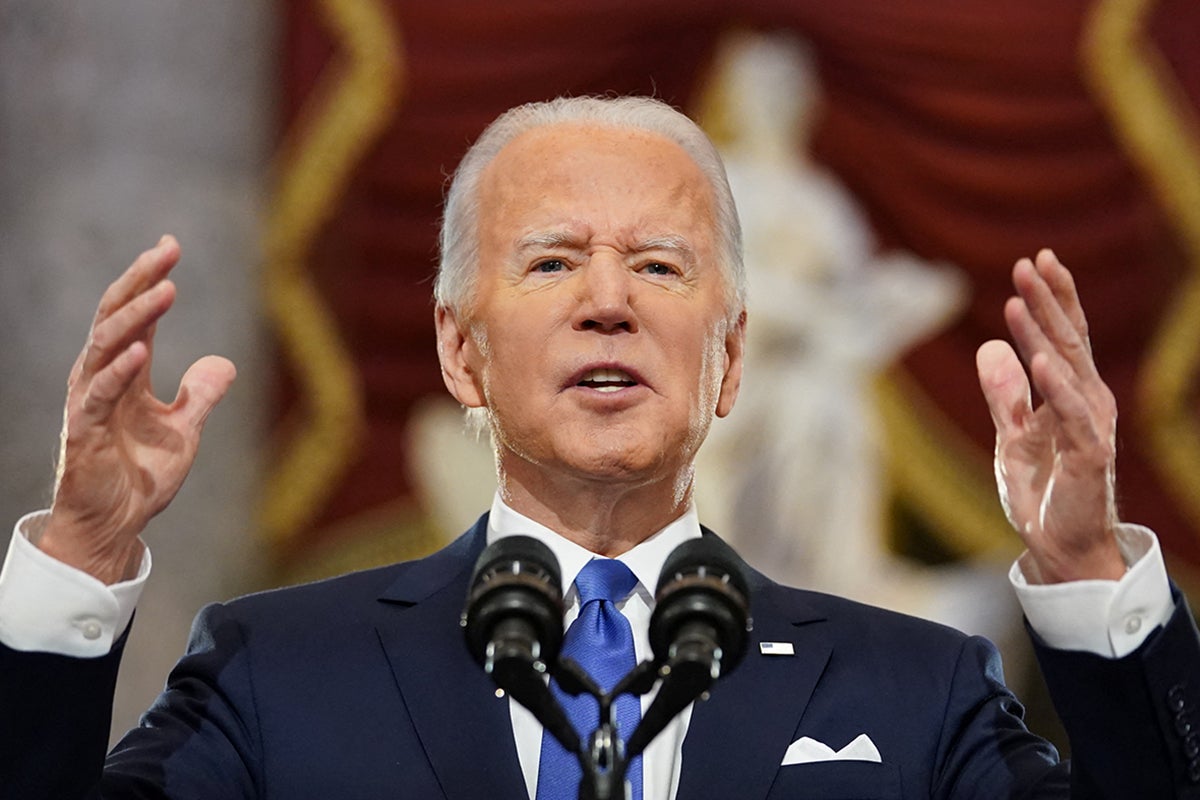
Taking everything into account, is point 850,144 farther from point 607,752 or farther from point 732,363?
point 607,752

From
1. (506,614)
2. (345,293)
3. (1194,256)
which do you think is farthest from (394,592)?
(1194,256)

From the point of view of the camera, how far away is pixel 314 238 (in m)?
4.75

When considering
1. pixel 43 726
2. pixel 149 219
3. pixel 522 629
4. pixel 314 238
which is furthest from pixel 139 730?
pixel 149 219

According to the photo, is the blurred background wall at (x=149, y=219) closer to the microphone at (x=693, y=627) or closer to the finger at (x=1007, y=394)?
the finger at (x=1007, y=394)

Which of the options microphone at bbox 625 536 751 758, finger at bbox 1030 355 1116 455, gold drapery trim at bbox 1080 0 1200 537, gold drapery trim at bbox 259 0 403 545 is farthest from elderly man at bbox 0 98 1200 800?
gold drapery trim at bbox 1080 0 1200 537

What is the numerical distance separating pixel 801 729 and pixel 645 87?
287 centimetres

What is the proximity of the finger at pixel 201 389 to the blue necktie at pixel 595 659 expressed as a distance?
52 centimetres

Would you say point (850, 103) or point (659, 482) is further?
point (850, 103)

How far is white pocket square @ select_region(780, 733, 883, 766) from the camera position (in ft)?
7.16

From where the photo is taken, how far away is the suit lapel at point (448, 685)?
6.86 ft

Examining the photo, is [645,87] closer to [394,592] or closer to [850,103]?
[850,103]

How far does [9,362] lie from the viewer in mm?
4656

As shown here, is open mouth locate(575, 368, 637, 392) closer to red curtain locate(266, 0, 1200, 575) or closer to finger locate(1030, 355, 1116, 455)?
finger locate(1030, 355, 1116, 455)

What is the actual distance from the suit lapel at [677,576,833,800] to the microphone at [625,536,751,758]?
472 mm
